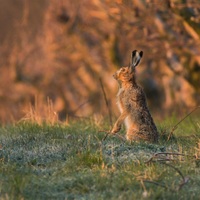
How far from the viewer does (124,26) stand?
17953 mm

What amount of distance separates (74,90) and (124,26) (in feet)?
38.3

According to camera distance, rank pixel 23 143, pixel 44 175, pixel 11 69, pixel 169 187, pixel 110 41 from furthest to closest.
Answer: pixel 11 69
pixel 110 41
pixel 23 143
pixel 44 175
pixel 169 187

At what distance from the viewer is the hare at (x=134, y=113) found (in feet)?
31.1

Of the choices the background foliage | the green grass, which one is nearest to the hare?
the green grass

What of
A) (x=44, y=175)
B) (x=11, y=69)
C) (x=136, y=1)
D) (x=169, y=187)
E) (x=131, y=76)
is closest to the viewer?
(x=169, y=187)

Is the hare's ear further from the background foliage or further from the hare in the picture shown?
the background foliage

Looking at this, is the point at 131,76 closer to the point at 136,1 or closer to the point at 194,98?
the point at 136,1

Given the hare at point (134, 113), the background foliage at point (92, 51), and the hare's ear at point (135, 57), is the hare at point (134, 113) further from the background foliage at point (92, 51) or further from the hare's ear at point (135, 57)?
the background foliage at point (92, 51)

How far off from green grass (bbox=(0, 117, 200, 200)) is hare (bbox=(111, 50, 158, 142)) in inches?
10.2

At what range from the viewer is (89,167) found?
8.07 m

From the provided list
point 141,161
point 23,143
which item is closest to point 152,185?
point 141,161

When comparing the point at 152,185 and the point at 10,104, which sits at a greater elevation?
the point at 152,185

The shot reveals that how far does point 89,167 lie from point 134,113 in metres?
1.72

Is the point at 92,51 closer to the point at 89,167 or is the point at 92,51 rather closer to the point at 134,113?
the point at 134,113
